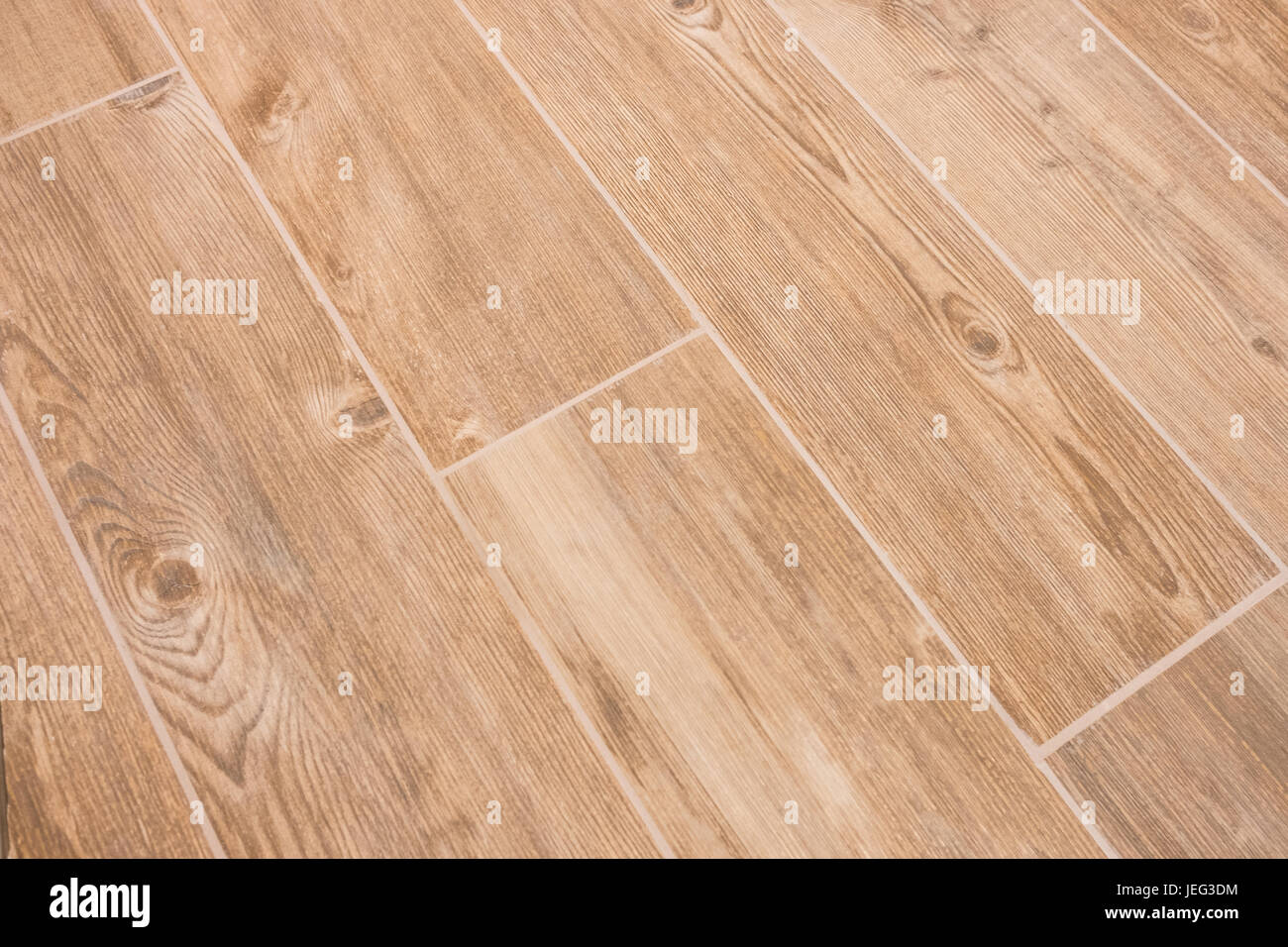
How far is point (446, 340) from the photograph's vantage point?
105cm

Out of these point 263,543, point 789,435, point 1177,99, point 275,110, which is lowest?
point 263,543

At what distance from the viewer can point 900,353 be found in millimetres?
1074

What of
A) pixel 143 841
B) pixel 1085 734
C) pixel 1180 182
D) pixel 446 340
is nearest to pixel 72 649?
pixel 143 841

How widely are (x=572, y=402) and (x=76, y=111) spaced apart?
634 mm

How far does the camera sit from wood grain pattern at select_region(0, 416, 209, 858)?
2.83 ft

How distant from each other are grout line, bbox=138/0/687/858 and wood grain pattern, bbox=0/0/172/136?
1.1 inches

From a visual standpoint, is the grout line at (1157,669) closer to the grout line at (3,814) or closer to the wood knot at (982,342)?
the wood knot at (982,342)

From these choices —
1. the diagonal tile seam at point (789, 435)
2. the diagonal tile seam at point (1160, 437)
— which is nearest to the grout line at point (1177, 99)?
the diagonal tile seam at point (1160, 437)

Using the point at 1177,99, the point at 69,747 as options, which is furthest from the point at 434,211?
the point at 1177,99

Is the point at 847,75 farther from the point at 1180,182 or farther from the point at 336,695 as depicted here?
the point at 336,695

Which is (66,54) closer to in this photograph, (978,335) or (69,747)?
(69,747)

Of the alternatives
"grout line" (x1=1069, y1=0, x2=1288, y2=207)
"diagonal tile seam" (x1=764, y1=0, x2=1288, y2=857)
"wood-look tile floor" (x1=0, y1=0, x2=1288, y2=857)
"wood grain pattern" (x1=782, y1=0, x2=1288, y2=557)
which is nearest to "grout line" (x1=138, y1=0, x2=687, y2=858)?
"wood-look tile floor" (x1=0, y1=0, x2=1288, y2=857)

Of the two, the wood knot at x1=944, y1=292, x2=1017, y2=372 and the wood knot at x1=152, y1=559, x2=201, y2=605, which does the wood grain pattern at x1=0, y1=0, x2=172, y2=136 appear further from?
the wood knot at x1=944, y1=292, x2=1017, y2=372

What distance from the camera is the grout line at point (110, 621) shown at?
2.88 feet
